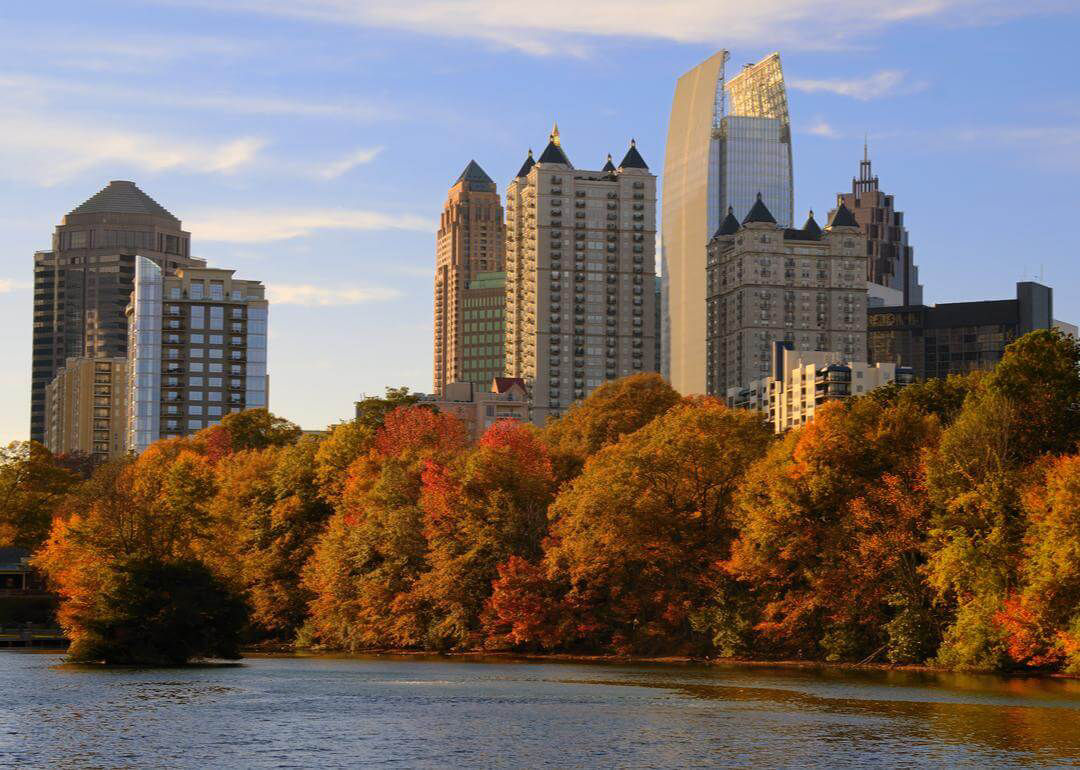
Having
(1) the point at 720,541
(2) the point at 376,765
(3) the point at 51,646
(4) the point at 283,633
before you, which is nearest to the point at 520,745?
(2) the point at 376,765

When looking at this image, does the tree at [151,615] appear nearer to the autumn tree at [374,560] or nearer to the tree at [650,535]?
the autumn tree at [374,560]

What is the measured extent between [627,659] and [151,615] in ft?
115

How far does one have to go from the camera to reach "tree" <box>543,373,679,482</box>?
160 m

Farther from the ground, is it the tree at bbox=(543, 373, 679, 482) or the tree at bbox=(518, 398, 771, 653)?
the tree at bbox=(543, 373, 679, 482)

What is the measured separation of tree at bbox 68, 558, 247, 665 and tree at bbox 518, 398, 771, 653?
22.5m

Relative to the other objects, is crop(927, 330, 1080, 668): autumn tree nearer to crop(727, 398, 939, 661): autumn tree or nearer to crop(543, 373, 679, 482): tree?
crop(727, 398, 939, 661): autumn tree

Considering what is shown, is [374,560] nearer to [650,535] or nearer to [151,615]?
[151,615]

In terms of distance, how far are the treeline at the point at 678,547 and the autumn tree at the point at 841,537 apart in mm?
178

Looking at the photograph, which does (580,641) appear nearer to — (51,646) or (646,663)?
(646,663)

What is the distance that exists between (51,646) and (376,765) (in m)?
103

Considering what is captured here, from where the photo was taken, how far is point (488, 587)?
439ft

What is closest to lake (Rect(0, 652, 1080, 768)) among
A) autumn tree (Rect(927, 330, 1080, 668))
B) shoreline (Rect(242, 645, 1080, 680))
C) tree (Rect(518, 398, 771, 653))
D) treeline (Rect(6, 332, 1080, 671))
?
shoreline (Rect(242, 645, 1080, 680))

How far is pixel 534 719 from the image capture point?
81.9m

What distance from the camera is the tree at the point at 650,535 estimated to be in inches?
4921
